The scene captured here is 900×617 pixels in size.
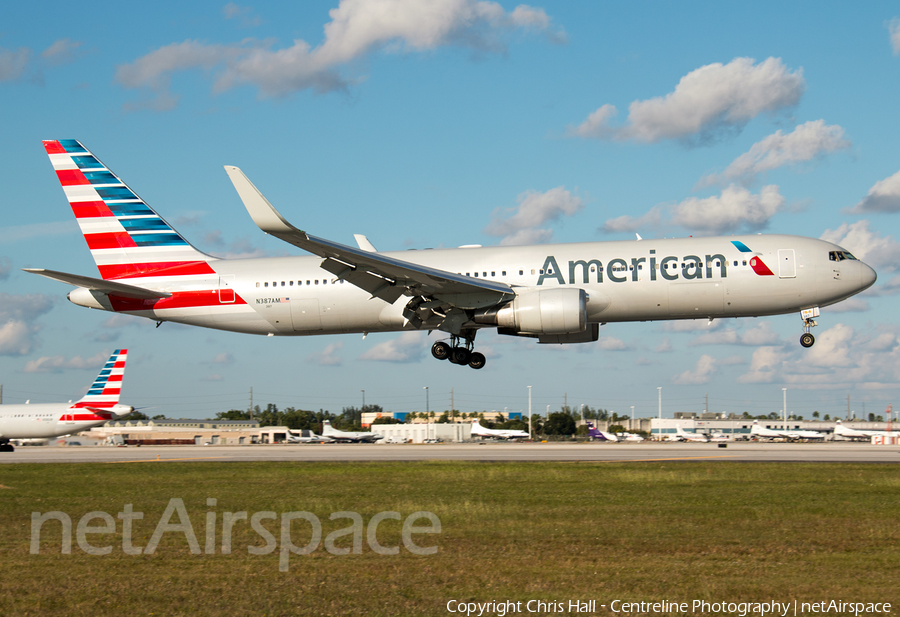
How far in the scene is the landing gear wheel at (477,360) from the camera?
32344mm

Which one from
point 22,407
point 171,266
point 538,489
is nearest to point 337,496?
point 538,489

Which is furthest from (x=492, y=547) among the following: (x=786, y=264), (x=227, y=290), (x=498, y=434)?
(x=498, y=434)

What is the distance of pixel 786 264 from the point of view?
28781mm

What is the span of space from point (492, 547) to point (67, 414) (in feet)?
210

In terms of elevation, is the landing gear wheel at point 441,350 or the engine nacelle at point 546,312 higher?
the engine nacelle at point 546,312

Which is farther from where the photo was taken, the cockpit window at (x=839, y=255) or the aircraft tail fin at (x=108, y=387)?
the aircraft tail fin at (x=108, y=387)

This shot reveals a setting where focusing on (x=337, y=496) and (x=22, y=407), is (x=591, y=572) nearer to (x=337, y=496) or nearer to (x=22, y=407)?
(x=337, y=496)

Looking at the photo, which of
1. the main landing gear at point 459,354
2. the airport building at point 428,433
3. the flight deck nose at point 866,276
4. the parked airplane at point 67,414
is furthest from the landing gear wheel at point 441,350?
the airport building at point 428,433

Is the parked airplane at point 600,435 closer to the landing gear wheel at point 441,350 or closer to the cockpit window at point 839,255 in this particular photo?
the landing gear wheel at point 441,350

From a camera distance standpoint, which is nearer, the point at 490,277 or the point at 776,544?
the point at 776,544

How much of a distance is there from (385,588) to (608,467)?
18.4m

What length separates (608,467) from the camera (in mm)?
27812

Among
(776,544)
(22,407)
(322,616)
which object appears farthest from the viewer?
(22,407)

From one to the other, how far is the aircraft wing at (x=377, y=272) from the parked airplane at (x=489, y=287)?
0.23 feet
